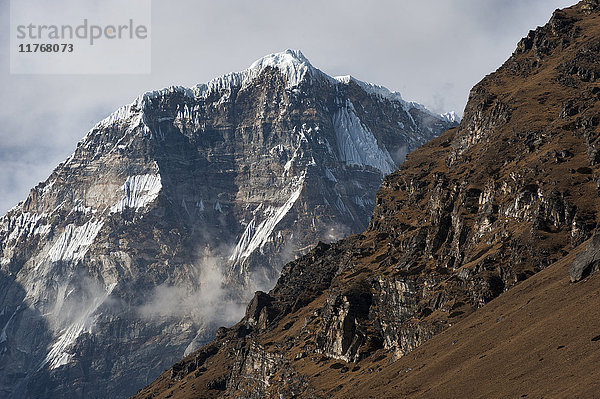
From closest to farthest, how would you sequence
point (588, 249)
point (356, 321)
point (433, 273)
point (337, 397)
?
point (588, 249) → point (337, 397) → point (433, 273) → point (356, 321)

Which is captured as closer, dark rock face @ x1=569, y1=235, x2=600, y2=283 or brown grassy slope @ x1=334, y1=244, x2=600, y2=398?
brown grassy slope @ x1=334, y1=244, x2=600, y2=398

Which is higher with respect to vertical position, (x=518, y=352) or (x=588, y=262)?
(x=588, y=262)

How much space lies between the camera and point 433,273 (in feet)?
612

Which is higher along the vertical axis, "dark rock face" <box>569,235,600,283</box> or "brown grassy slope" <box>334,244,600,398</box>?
"dark rock face" <box>569,235,600,283</box>

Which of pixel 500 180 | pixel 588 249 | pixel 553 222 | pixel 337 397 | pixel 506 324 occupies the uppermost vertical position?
pixel 500 180

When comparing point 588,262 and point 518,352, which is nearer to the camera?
point 518,352

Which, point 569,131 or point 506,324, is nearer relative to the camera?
point 506,324

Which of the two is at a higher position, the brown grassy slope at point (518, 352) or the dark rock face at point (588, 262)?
the dark rock face at point (588, 262)

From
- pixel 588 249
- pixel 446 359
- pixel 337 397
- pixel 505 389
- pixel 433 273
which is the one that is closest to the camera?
pixel 505 389

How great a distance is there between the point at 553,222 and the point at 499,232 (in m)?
15.1

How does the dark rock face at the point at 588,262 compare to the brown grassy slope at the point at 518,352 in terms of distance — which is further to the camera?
the dark rock face at the point at 588,262

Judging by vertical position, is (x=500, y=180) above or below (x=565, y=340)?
above

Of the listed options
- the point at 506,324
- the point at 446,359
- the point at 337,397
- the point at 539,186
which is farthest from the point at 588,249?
the point at 337,397

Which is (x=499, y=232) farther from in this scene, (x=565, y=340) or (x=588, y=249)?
(x=565, y=340)
